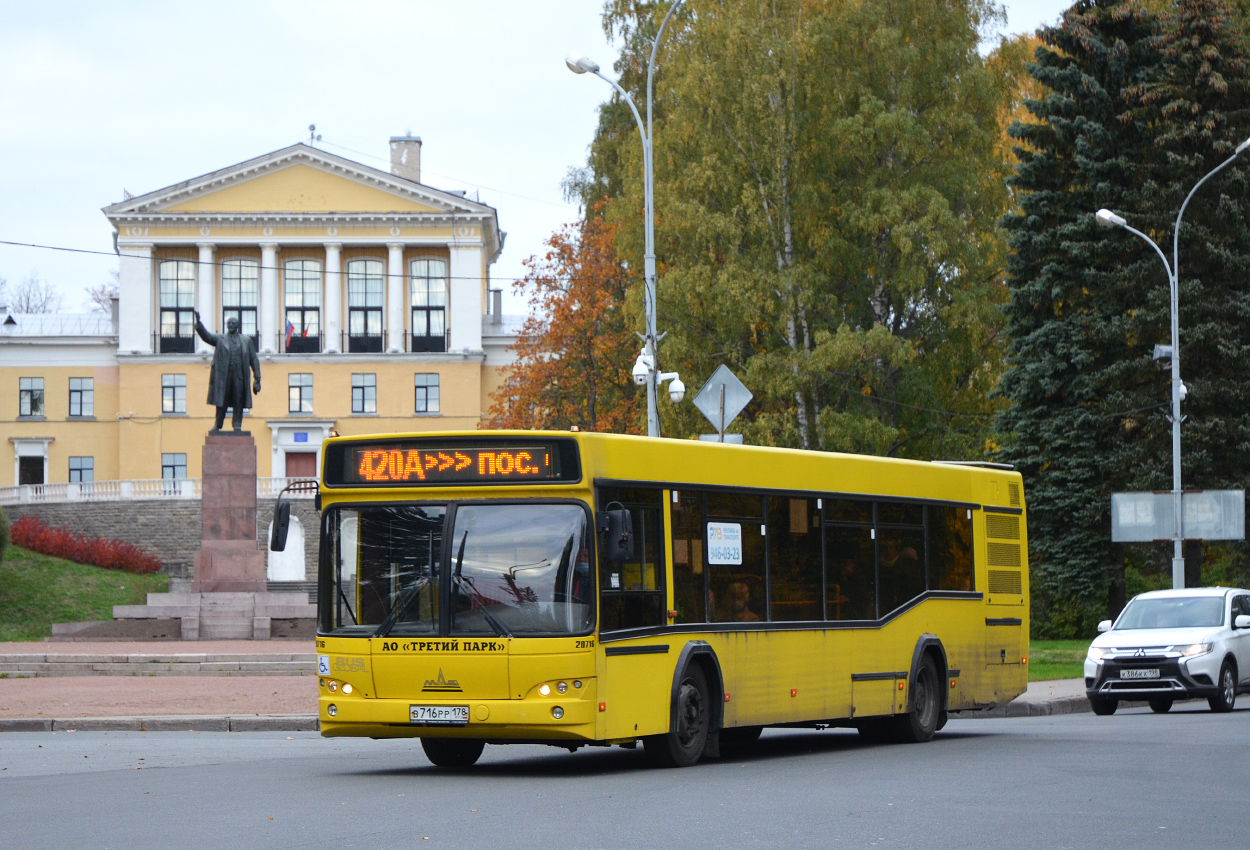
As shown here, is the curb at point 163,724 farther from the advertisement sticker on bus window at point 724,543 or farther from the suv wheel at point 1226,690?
the suv wheel at point 1226,690

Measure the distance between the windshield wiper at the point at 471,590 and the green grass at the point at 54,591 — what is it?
110 feet

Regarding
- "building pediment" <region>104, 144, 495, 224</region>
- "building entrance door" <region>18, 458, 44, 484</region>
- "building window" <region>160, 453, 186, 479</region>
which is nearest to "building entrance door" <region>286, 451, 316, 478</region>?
"building window" <region>160, 453, 186, 479</region>

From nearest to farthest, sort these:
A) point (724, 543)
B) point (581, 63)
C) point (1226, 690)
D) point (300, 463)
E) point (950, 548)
Result: point (724, 543) < point (950, 548) < point (1226, 690) < point (581, 63) < point (300, 463)

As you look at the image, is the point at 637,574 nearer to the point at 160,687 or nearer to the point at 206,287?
the point at 160,687

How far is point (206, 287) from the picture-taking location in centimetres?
8962

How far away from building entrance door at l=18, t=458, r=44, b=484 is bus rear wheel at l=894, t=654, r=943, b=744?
7801 centimetres

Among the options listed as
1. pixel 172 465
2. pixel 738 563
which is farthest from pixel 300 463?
pixel 738 563

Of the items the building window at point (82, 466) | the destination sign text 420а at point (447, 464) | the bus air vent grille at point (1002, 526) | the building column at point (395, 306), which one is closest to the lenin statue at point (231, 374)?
the bus air vent grille at point (1002, 526)

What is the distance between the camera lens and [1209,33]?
4075 centimetres

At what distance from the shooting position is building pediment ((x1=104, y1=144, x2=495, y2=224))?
288 ft

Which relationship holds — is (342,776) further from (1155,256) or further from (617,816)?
(1155,256)

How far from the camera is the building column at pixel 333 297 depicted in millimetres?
89125

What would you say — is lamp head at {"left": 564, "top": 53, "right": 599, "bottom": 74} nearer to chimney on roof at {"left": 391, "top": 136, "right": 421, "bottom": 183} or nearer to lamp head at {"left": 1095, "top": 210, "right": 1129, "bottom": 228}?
lamp head at {"left": 1095, "top": 210, "right": 1129, "bottom": 228}

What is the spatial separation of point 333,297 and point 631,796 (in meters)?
79.1
